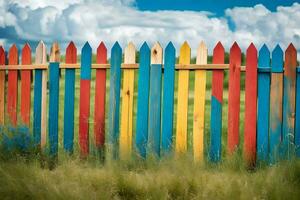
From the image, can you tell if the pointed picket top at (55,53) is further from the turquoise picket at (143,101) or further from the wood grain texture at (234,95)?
the wood grain texture at (234,95)

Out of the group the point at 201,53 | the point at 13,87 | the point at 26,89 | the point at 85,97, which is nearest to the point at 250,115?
the point at 201,53

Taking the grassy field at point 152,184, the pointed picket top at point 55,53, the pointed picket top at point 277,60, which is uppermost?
the pointed picket top at point 55,53

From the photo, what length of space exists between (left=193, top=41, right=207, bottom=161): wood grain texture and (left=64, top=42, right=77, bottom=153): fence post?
6.16ft

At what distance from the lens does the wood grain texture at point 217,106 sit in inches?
233

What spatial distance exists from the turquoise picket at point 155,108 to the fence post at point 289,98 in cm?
163

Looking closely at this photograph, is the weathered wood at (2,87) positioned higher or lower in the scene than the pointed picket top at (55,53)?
lower

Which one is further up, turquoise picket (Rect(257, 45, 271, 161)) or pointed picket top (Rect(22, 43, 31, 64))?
pointed picket top (Rect(22, 43, 31, 64))

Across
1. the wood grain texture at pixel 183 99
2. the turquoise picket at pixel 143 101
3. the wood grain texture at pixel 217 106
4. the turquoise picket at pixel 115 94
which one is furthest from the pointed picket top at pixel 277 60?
the turquoise picket at pixel 115 94

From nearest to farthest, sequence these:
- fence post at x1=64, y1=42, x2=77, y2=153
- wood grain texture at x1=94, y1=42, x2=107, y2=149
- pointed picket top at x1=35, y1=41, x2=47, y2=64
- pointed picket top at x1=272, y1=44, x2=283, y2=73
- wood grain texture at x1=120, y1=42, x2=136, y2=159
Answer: pointed picket top at x1=272, y1=44, x2=283, y2=73, wood grain texture at x1=120, y1=42, x2=136, y2=159, wood grain texture at x1=94, y1=42, x2=107, y2=149, fence post at x1=64, y1=42, x2=77, y2=153, pointed picket top at x1=35, y1=41, x2=47, y2=64

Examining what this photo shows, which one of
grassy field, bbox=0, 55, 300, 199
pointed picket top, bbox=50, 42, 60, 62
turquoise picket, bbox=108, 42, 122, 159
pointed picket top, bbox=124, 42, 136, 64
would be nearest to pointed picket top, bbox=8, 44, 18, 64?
pointed picket top, bbox=50, 42, 60, 62

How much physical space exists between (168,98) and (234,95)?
2.85 feet

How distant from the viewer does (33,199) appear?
4211 millimetres

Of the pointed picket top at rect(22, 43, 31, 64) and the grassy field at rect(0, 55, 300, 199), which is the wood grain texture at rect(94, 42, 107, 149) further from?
the pointed picket top at rect(22, 43, 31, 64)

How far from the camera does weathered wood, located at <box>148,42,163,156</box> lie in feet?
20.0
